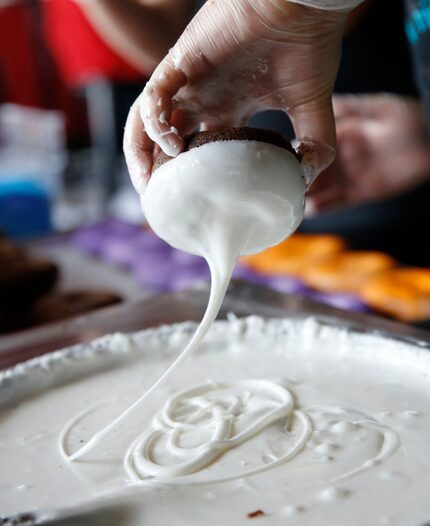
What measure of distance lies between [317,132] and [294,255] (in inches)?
36.6

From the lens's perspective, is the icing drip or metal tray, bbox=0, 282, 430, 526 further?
metal tray, bbox=0, 282, 430, 526

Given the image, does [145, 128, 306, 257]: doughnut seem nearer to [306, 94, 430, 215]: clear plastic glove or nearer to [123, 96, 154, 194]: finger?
[123, 96, 154, 194]: finger

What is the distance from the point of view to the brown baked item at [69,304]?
146cm

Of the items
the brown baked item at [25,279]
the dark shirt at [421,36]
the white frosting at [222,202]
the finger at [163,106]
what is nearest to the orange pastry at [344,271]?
the dark shirt at [421,36]

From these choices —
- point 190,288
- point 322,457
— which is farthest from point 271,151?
point 190,288

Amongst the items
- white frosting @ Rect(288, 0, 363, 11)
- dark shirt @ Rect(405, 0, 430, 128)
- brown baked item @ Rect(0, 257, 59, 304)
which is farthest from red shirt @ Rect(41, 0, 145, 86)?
white frosting @ Rect(288, 0, 363, 11)

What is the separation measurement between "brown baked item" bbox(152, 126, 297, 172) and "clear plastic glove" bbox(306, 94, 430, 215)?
3.42 feet

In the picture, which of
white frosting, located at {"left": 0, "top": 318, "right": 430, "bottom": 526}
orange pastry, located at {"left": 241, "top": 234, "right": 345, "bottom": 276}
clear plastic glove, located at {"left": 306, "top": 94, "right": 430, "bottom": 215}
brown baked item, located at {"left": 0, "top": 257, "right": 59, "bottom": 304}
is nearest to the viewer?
white frosting, located at {"left": 0, "top": 318, "right": 430, "bottom": 526}

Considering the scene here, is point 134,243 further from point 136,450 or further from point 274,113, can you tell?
point 136,450

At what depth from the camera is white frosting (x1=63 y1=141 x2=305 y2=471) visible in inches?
29.2

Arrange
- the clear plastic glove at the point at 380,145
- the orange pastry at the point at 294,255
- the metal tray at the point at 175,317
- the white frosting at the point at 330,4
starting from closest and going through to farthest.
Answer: the white frosting at the point at 330,4, the metal tray at the point at 175,317, the orange pastry at the point at 294,255, the clear plastic glove at the point at 380,145

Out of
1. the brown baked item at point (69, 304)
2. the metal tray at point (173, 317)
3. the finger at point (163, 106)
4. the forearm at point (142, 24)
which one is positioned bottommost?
the brown baked item at point (69, 304)

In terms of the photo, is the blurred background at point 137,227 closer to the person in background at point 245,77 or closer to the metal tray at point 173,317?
the metal tray at point 173,317

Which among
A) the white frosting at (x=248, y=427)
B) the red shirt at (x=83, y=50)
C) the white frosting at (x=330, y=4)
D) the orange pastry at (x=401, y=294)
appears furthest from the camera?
the red shirt at (x=83, y=50)
